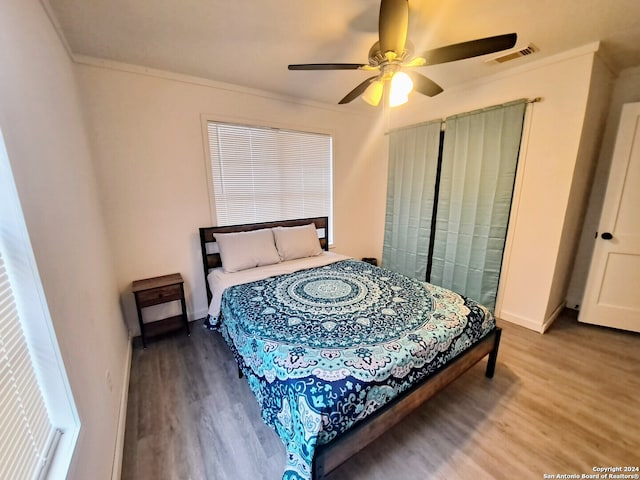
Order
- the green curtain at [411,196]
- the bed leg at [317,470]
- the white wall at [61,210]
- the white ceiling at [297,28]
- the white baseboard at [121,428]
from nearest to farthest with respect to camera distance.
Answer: the white wall at [61,210] → the bed leg at [317,470] → the white baseboard at [121,428] → the white ceiling at [297,28] → the green curtain at [411,196]

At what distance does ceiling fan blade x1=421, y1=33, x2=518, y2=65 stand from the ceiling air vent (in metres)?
0.98

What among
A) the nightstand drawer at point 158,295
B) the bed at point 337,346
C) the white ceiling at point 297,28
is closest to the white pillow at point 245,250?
the bed at point 337,346

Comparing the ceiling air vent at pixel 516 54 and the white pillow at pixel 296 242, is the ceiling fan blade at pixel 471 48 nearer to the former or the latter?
the ceiling air vent at pixel 516 54

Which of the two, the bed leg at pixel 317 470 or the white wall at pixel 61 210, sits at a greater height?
the white wall at pixel 61 210

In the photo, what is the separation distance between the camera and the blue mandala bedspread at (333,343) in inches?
45.1

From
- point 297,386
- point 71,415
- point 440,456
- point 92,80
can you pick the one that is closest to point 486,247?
point 440,456

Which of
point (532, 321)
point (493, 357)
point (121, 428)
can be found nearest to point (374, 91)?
point (493, 357)

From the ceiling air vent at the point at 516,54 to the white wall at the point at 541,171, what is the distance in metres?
0.23

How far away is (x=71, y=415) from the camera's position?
37.4 inches

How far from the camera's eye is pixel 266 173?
3.09 m

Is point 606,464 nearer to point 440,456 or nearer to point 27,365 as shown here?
point 440,456

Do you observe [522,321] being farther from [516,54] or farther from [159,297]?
[159,297]

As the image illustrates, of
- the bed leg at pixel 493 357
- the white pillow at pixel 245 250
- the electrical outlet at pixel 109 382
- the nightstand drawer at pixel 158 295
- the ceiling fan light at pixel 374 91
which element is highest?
the ceiling fan light at pixel 374 91

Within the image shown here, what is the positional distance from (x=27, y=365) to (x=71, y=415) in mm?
278
